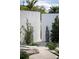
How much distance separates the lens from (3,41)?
4.56 m

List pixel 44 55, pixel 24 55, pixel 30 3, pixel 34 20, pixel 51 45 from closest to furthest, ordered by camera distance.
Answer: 1. pixel 24 55
2. pixel 44 55
3. pixel 51 45
4. pixel 30 3
5. pixel 34 20

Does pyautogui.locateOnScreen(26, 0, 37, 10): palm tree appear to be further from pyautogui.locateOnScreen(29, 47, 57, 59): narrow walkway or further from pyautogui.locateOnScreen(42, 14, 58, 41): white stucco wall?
pyautogui.locateOnScreen(29, 47, 57, 59): narrow walkway

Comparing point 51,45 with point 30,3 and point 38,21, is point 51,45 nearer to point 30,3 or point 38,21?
point 38,21

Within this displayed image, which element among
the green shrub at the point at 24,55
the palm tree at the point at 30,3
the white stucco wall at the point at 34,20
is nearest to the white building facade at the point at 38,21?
the white stucco wall at the point at 34,20

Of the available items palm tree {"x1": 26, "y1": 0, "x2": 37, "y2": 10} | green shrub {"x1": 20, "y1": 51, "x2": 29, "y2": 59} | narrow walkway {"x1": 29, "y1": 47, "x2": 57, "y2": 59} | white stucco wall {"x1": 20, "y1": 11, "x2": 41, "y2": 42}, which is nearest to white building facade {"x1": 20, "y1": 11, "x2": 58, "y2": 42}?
white stucco wall {"x1": 20, "y1": 11, "x2": 41, "y2": 42}

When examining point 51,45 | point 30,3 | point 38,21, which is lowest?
point 51,45

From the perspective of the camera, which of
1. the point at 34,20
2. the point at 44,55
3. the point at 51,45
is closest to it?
the point at 44,55

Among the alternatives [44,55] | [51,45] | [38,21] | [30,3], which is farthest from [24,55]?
[30,3]

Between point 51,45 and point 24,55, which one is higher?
point 51,45

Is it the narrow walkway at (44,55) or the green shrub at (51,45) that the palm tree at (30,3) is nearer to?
the green shrub at (51,45)
